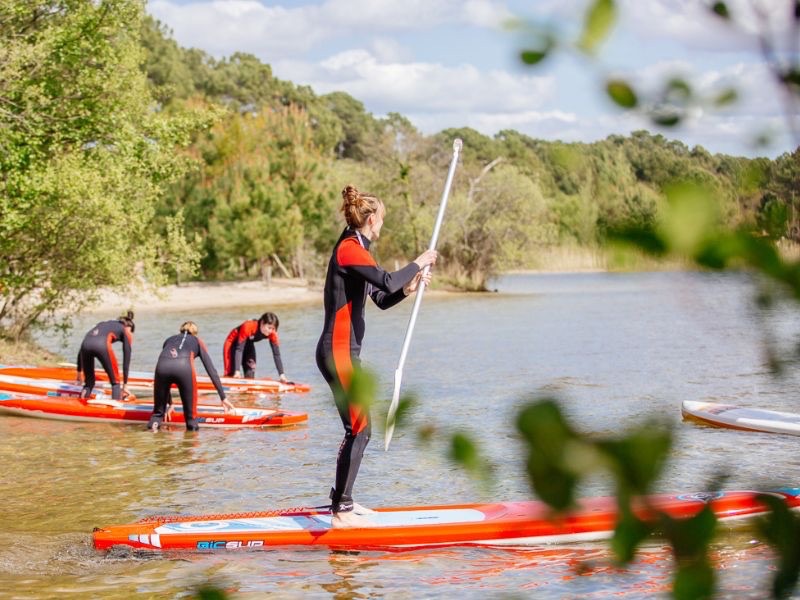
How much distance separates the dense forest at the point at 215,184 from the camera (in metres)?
1.44

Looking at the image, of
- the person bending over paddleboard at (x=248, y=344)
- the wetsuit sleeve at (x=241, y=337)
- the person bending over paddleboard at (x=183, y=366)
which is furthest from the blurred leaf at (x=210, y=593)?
the wetsuit sleeve at (x=241, y=337)

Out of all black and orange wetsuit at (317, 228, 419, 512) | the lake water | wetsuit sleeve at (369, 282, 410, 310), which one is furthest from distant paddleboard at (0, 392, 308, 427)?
wetsuit sleeve at (369, 282, 410, 310)

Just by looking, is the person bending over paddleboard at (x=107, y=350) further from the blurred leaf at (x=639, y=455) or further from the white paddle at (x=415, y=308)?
the blurred leaf at (x=639, y=455)

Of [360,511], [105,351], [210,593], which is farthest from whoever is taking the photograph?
[105,351]

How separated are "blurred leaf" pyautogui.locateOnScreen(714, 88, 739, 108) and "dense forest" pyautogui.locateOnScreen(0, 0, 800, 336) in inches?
3.7

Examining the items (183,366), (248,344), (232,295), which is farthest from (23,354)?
(232,295)

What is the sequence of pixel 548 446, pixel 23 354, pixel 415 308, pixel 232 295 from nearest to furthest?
pixel 548 446 < pixel 415 308 < pixel 23 354 < pixel 232 295

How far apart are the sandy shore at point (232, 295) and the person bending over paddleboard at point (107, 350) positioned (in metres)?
26.6

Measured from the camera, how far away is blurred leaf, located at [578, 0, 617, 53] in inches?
43.0

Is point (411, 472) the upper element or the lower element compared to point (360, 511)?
lower

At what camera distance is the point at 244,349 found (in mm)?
16875

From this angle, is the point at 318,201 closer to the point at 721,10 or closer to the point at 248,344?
the point at 248,344

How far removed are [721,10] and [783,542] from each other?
0.62 metres

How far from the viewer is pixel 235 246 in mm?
45281
